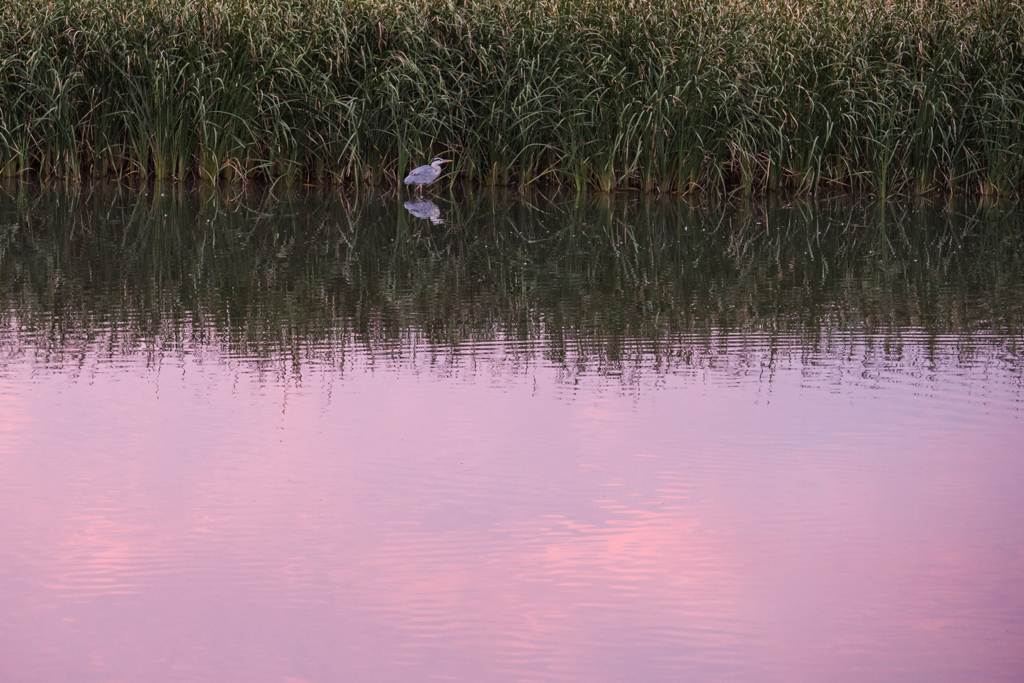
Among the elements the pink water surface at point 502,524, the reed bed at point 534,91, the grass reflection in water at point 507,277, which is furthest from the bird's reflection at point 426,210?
the pink water surface at point 502,524

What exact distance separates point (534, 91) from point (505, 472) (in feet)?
25.1

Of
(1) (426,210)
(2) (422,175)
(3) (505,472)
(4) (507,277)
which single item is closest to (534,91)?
(2) (422,175)

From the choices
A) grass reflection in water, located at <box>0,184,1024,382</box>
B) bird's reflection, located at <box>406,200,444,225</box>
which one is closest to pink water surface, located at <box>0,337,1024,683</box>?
grass reflection in water, located at <box>0,184,1024,382</box>

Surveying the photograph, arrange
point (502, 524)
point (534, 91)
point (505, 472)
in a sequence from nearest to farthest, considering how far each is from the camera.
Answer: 1. point (502, 524)
2. point (505, 472)
3. point (534, 91)

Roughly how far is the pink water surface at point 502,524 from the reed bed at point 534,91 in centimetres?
626

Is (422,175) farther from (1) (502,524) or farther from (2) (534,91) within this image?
(1) (502,524)

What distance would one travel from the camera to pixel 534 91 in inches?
424

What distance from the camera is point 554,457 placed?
3.55m

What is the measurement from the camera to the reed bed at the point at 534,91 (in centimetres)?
1041

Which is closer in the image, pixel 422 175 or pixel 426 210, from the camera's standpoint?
pixel 426 210

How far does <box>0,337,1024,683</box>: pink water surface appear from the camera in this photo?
2.41 meters

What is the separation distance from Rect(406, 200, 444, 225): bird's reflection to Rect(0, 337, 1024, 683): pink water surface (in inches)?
194

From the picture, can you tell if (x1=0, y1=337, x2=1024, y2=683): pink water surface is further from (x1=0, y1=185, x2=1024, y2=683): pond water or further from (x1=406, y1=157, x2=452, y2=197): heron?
(x1=406, y1=157, x2=452, y2=197): heron

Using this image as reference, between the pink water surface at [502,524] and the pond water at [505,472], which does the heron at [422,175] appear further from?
the pink water surface at [502,524]
